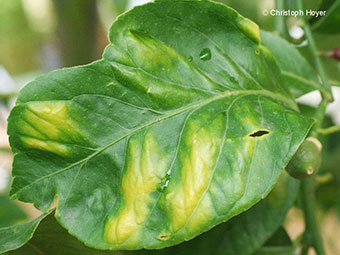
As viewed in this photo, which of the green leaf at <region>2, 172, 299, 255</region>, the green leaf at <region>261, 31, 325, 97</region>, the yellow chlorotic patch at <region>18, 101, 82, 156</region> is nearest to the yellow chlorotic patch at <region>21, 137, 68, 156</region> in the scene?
the yellow chlorotic patch at <region>18, 101, 82, 156</region>

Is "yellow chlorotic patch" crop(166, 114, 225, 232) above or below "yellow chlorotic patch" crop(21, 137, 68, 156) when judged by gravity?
below

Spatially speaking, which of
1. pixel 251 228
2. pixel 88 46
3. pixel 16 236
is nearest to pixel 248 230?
pixel 251 228

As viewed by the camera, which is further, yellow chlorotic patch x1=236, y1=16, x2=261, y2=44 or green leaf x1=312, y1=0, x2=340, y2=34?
green leaf x1=312, y1=0, x2=340, y2=34

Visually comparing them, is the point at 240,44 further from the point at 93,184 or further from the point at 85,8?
the point at 85,8

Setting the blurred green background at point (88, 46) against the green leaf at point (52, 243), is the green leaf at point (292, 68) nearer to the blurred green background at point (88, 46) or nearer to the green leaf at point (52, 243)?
the blurred green background at point (88, 46)

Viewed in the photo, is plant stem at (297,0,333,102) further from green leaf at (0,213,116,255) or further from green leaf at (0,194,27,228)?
green leaf at (0,194,27,228)

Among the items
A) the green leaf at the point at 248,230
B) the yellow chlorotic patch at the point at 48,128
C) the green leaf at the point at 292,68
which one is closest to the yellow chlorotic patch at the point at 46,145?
the yellow chlorotic patch at the point at 48,128

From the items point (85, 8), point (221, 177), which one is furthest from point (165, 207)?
point (85, 8)

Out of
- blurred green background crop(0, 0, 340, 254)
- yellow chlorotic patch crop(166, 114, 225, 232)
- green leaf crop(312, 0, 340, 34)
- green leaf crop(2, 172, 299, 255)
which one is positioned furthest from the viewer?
blurred green background crop(0, 0, 340, 254)
